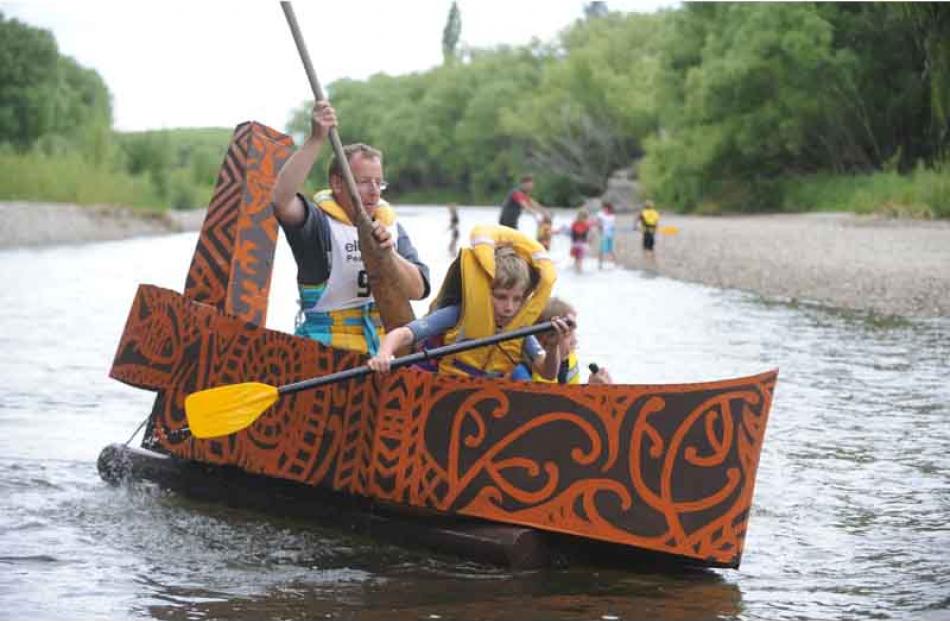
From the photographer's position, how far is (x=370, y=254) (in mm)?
7586

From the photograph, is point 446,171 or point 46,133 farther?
point 446,171

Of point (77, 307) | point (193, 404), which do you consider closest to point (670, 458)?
point (193, 404)

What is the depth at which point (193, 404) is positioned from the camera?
303 inches

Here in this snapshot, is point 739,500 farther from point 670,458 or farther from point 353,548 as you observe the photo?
point 353,548

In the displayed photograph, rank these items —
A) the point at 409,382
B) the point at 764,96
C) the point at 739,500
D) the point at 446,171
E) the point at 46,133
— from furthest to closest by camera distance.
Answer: the point at 446,171, the point at 46,133, the point at 764,96, the point at 409,382, the point at 739,500

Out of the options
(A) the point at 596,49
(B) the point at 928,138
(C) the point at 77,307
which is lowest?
(C) the point at 77,307

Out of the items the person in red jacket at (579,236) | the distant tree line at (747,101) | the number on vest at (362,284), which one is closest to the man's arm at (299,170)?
the number on vest at (362,284)

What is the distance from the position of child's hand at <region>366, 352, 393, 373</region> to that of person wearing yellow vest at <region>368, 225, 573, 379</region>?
54mm

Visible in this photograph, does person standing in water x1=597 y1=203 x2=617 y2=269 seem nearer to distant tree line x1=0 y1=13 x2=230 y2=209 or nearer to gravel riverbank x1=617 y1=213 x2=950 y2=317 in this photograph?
gravel riverbank x1=617 y1=213 x2=950 y2=317

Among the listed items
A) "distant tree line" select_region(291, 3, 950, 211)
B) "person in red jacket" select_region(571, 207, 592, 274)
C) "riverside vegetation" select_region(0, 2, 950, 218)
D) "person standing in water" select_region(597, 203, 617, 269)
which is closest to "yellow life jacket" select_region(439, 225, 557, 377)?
"person in red jacket" select_region(571, 207, 592, 274)

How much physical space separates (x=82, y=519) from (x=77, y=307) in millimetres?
14328

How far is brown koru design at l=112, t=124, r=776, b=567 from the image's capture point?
6.56 m

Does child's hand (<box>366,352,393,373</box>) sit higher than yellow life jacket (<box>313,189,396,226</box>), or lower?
lower

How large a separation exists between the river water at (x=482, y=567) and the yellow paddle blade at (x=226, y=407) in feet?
1.74
